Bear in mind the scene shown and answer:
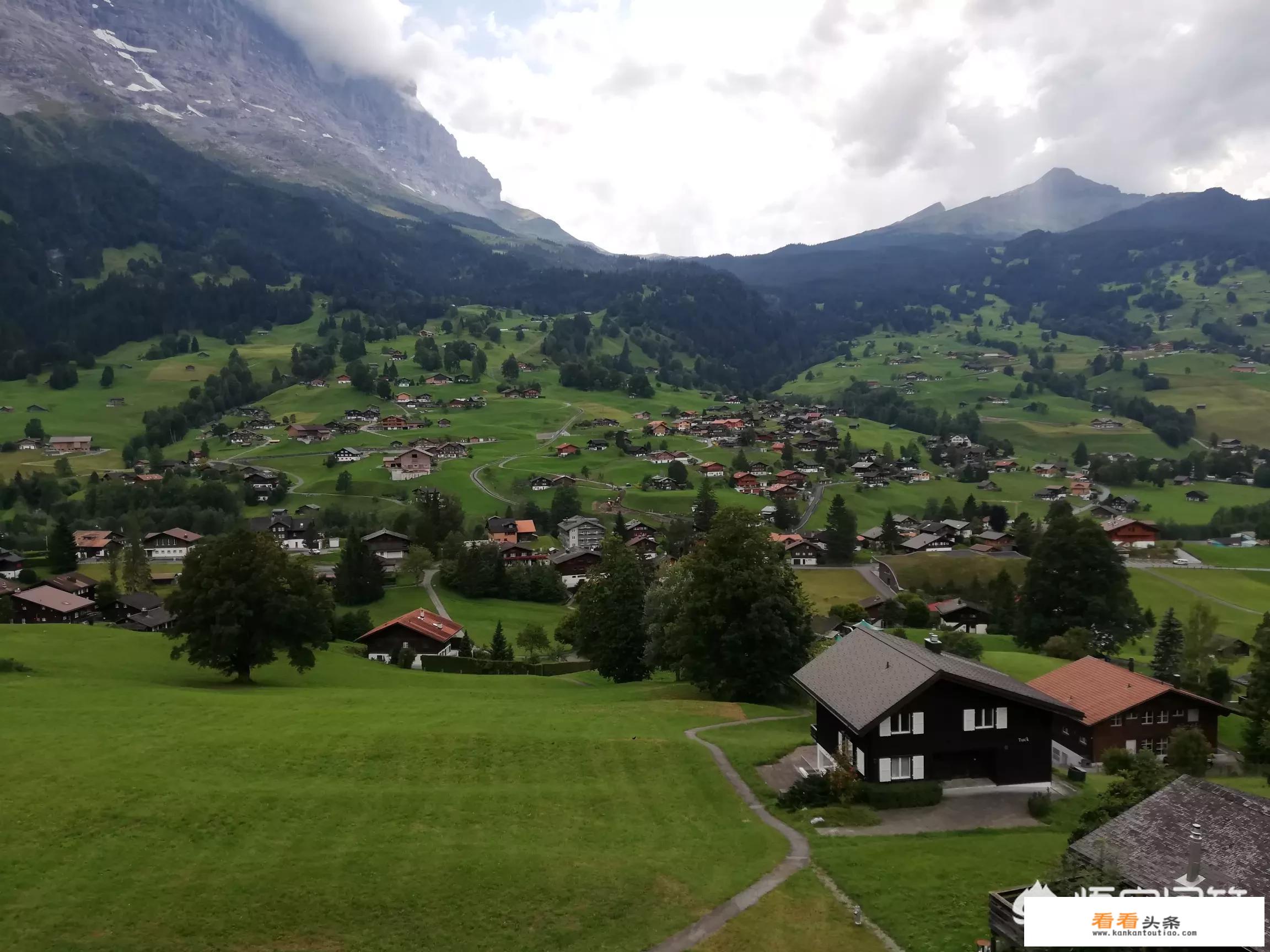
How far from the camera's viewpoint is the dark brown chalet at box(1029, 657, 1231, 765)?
42531 millimetres

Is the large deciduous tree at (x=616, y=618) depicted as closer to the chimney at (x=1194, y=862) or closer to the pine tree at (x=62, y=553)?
the chimney at (x=1194, y=862)

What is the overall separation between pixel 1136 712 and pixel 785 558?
19.6 metres

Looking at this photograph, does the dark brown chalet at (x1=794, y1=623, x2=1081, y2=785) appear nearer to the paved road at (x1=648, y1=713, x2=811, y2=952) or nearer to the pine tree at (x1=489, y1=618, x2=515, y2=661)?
the paved road at (x1=648, y1=713, x2=811, y2=952)

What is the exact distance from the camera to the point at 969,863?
72.5 feet

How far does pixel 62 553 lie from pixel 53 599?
2083 cm

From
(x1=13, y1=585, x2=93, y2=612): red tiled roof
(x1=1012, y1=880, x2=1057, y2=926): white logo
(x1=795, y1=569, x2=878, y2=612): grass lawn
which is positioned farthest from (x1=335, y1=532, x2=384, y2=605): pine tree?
(x1=1012, y1=880, x2=1057, y2=926): white logo

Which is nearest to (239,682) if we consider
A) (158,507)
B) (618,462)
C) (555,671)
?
(555,671)

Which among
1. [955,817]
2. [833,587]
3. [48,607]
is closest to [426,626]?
[48,607]

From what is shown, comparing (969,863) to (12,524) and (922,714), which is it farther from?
(12,524)

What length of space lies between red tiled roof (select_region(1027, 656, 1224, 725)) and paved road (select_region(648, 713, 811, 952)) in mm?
21743

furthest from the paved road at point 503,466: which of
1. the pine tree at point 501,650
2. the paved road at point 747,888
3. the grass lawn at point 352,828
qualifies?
the paved road at point 747,888

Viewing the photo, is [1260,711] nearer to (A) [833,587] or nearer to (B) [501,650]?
(B) [501,650]

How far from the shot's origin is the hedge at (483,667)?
6431 centimetres

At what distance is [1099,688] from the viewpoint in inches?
1763
